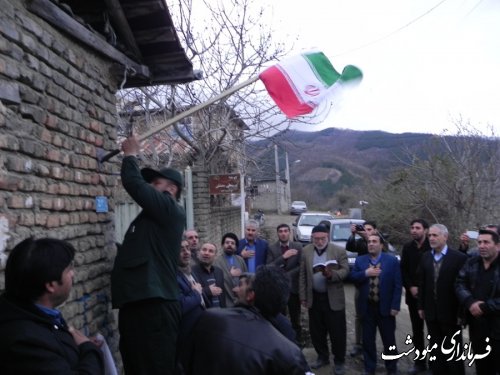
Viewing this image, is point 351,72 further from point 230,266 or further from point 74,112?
point 230,266

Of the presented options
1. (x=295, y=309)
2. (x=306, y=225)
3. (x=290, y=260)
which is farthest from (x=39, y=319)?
(x=306, y=225)

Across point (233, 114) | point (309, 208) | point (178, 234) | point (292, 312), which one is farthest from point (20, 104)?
point (309, 208)

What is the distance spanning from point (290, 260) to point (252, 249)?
62 cm

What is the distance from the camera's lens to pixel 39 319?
1.82 meters

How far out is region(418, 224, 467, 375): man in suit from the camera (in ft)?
16.3

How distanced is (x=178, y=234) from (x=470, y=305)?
3.11m

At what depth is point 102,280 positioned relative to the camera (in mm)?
3801

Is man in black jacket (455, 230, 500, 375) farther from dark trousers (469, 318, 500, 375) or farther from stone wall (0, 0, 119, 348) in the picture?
stone wall (0, 0, 119, 348)

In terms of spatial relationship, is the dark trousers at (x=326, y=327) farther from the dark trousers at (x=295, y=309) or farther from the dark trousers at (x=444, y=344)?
the dark trousers at (x=444, y=344)

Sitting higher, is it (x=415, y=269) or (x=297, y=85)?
(x=297, y=85)

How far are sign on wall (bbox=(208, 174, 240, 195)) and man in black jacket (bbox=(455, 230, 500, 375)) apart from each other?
4549 mm

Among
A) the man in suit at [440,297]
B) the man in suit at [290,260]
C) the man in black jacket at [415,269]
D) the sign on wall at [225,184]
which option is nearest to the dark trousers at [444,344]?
the man in suit at [440,297]

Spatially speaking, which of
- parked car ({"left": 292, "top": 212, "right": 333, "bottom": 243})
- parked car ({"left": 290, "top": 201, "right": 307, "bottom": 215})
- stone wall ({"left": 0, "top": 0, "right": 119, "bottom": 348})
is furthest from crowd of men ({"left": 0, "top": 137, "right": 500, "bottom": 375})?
parked car ({"left": 290, "top": 201, "right": 307, "bottom": 215})

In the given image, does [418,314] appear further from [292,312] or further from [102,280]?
[102,280]
